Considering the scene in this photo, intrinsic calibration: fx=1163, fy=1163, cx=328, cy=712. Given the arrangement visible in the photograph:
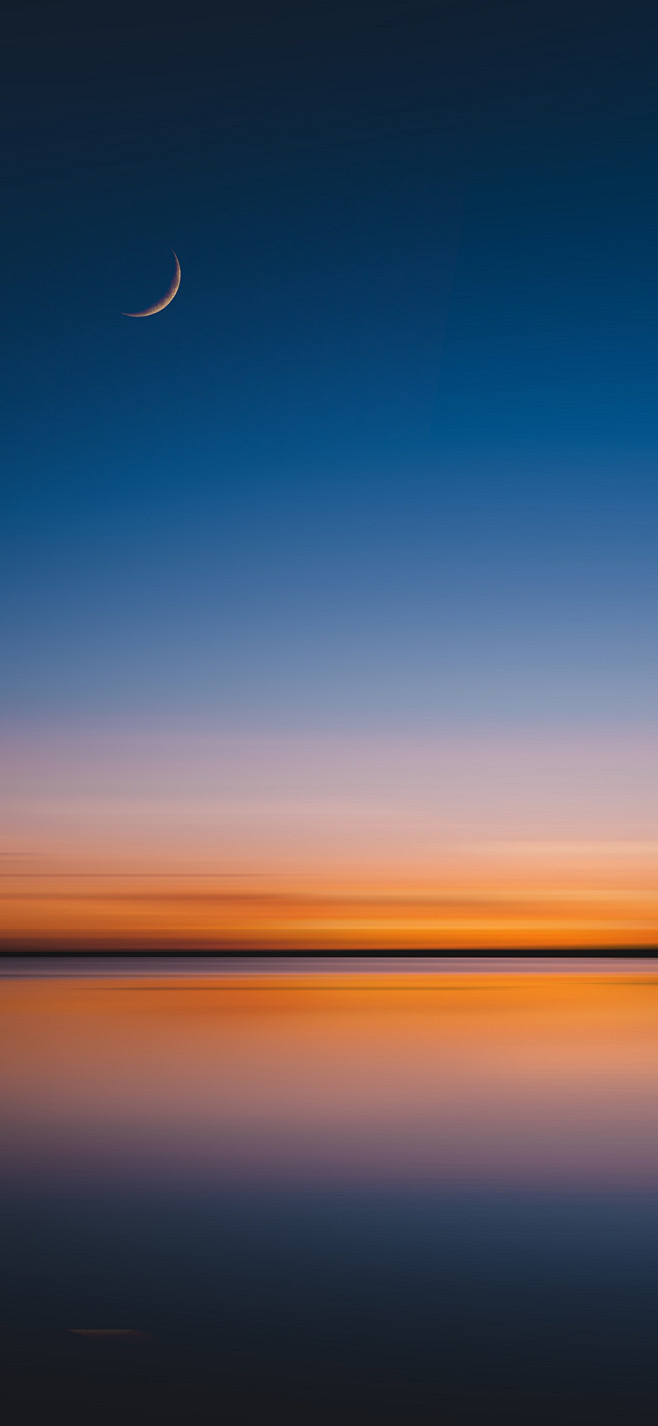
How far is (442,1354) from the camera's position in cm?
756

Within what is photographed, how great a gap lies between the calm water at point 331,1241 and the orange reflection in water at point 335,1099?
0.28 ft

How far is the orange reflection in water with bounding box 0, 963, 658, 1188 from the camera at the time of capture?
14375 millimetres

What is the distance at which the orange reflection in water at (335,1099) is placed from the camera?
14.4 meters

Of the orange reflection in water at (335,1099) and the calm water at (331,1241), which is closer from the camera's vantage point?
the calm water at (331,1241)

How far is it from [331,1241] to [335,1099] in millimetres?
9341

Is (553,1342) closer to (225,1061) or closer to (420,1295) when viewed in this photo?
(420,1295)

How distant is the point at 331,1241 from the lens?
10.5 metres

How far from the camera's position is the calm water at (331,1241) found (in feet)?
22.7

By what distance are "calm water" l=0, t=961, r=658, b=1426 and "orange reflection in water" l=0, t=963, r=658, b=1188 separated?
9 cm

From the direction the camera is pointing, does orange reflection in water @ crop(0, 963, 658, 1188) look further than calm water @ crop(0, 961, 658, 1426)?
Yes

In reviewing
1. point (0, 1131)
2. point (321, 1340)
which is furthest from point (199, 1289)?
point (0, 1131)

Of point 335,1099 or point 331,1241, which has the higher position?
point 335,1099

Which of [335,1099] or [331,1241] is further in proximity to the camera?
[335,1099]

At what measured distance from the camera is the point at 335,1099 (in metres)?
19.7
